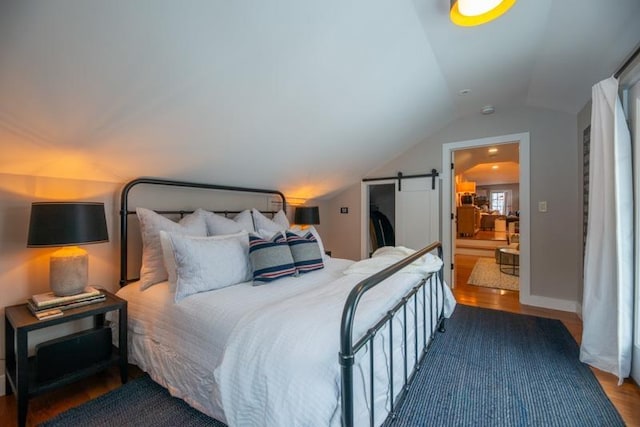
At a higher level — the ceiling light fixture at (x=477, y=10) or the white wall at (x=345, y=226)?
the ceiling light fixture at (x=477, y=10)

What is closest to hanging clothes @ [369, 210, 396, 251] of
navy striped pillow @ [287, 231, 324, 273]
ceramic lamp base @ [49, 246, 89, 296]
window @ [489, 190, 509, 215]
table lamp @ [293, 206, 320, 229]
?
table lamp @ [293, 206, 320, 229]

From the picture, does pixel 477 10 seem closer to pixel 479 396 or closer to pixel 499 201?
pixel 479 396

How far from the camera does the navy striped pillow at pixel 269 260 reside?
2.11m

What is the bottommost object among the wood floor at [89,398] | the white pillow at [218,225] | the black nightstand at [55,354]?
the wood floor at [89,398]

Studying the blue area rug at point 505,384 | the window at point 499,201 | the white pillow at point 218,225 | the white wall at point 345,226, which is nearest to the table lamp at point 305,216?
the white wall at point 345,226

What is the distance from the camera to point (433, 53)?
93.2 inches

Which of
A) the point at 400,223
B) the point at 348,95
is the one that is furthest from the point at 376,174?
the point at 348,95

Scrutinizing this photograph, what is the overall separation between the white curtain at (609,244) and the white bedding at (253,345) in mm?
1224

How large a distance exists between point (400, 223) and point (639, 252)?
9.13 ft

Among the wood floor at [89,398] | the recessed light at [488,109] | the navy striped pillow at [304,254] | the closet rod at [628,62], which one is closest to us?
the wood floor at [89,398]

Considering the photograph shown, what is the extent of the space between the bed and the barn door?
1.69m

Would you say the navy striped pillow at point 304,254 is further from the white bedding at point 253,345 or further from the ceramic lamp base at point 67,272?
the ceramic lamp base at point 67,272

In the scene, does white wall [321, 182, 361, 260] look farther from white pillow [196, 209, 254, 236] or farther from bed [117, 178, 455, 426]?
white pillow [196, 209, 254, 236]

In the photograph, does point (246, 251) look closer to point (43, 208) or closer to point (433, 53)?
point (43, 208)
